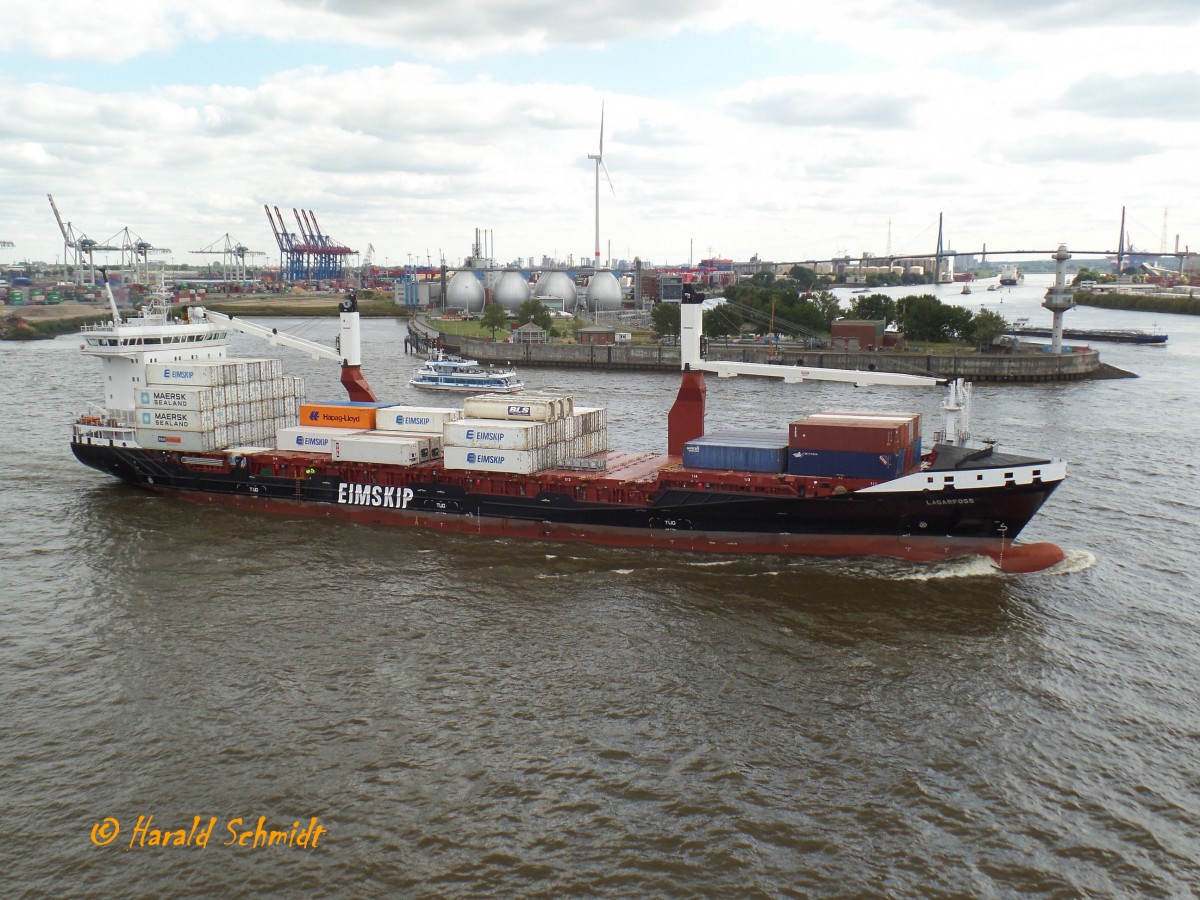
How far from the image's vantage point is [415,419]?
37062 mm

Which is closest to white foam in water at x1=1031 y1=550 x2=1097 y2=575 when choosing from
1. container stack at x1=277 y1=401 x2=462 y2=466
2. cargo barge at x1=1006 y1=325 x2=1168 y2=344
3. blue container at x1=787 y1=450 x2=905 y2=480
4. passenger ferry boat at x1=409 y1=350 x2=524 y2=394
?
blue container at x1=787 y1=450 x2=905 y2=480

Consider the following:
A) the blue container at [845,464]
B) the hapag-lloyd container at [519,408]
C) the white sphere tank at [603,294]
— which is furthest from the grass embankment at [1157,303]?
the hapag-lloyd container at [519,408]

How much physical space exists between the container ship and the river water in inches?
51.4

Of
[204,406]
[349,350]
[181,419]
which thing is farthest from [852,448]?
[181,419]

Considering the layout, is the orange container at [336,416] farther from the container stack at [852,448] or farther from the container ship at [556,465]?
the container stack at [852,448]

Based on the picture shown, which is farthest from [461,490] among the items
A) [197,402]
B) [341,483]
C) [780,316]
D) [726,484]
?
[780,316]

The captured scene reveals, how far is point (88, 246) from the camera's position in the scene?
635 feet

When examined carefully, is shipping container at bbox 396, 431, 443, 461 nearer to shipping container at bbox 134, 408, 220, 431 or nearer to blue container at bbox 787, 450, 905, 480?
shipping container at bbox 134, 408, 220, 431

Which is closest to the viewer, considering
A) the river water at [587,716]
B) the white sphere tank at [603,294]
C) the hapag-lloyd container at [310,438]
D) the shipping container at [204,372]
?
the river water at [587,716]

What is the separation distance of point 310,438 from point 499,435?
969 cm

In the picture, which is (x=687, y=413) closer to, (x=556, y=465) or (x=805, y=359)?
(x=556, y=465)

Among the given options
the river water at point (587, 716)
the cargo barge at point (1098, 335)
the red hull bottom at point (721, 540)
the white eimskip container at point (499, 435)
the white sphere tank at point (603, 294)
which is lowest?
the river water at point (587, 716)

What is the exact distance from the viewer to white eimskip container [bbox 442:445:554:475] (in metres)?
32.8

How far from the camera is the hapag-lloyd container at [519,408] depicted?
34.4 metres
